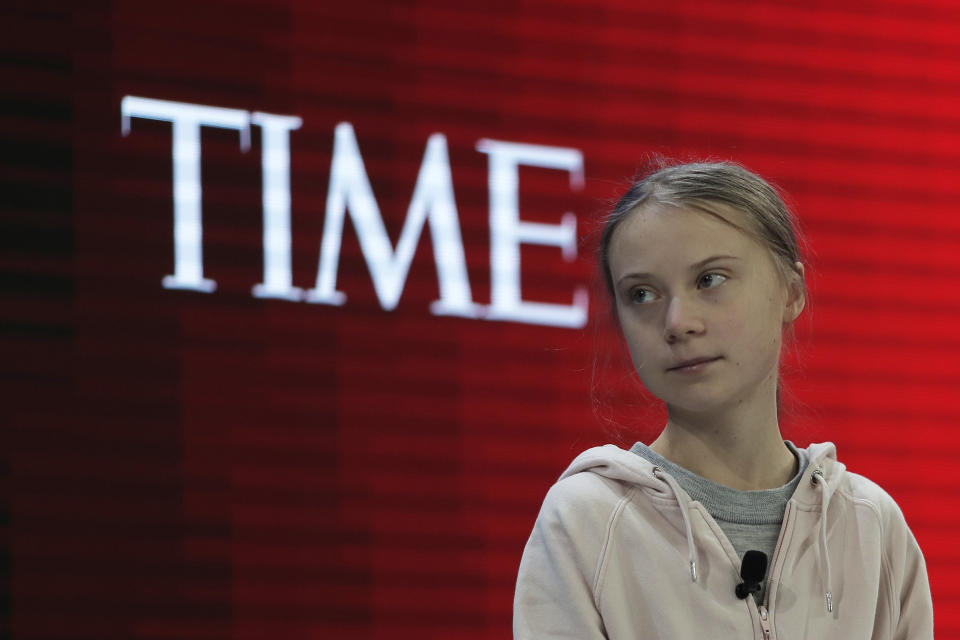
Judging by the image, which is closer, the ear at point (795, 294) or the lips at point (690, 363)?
the lips at point (690, 363)

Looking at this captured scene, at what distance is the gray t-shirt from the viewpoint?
164 centimetres

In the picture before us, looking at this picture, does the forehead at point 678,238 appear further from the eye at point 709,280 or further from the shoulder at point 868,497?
the shoulder at point 868,497

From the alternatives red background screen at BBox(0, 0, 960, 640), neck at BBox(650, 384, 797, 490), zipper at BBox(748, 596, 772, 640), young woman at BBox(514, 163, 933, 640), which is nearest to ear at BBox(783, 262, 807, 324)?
young woman at BBox(514, 163, 933, 640)

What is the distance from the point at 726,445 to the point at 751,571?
17 cm

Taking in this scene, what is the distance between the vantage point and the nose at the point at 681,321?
158cm

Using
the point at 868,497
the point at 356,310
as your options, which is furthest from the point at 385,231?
the point at 868,497

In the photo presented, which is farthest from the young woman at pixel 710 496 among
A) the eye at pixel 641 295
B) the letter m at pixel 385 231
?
the letter m at pixel 385 231

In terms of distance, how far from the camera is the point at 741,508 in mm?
1656

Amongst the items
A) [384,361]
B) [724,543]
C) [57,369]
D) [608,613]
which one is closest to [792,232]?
[724,543]

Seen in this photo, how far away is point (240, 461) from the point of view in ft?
→ 9.04

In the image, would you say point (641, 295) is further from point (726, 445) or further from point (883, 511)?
point (883, 511)

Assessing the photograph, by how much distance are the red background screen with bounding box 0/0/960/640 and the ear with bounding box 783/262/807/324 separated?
0.91 metres

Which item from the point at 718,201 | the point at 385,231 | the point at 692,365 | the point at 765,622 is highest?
the point at 385,231

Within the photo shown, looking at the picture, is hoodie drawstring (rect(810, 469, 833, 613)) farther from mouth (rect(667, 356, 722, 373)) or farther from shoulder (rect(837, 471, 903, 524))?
mouth (rect(667, 356, 722, 373))
